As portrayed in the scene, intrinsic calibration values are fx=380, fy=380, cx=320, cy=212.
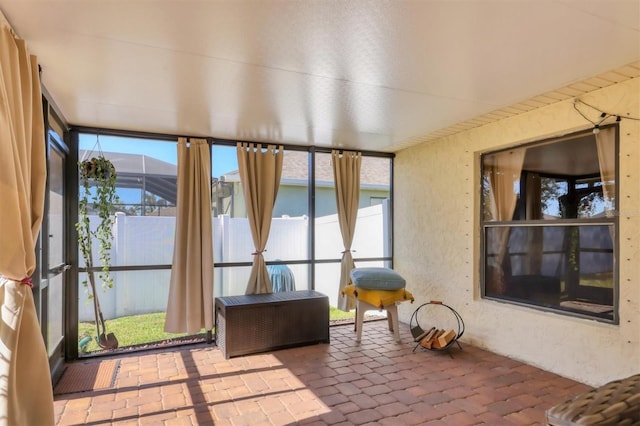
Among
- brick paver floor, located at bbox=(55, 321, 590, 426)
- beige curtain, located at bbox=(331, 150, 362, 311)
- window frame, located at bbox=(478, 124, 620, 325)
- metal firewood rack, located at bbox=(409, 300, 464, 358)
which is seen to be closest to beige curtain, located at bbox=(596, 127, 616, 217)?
window frame, located at bbox=(478, 124, 620, 325)

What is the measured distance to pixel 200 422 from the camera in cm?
266

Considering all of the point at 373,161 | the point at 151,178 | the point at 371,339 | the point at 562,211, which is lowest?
the point at 371,339

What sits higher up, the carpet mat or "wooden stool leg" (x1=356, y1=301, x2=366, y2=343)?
"wooden stool leg" (x1=356, y1=301, x2=366, y2=343)

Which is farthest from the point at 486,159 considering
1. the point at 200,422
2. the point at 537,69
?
the point at 200,422

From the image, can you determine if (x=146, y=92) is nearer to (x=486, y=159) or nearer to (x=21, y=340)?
(x=21, y=340)

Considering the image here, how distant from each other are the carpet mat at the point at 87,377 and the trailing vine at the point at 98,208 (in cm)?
83

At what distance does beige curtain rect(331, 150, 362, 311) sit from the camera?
5.28 meters

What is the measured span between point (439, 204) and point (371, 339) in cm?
188

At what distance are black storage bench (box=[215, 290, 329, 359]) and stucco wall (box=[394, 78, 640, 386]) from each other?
5.06 feet

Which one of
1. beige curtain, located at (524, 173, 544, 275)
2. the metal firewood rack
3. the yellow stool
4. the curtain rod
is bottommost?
the metal firewood rack

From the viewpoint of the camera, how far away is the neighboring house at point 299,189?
4785 mm

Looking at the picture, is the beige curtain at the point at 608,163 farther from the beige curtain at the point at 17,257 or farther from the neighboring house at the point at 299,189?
the beige curtain at the point at 17,257

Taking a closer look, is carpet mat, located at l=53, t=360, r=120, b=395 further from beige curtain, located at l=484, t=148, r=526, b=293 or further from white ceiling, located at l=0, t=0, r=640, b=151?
beige curtain, located at l=484, t=148, r=526, b=293

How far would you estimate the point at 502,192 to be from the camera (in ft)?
13.6
